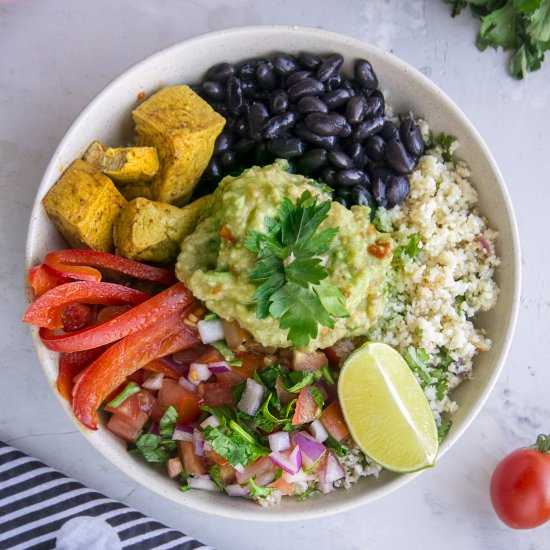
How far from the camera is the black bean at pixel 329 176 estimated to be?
2715 mm

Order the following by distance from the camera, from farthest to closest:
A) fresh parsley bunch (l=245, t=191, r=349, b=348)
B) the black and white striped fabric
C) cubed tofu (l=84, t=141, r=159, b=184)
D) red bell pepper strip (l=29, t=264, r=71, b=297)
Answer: the black and white striped fabric, cubed tofu (l=84, t=141, r=159, b=184), red bell pepper strip (l=29, t=264, r=71, b=297), fresh parsley bunch (l=245, t=191, r=349, b=348)

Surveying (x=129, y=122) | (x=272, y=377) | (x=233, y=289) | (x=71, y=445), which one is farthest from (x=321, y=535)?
(x=129, y=122)

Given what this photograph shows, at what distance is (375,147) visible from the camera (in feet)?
9.07

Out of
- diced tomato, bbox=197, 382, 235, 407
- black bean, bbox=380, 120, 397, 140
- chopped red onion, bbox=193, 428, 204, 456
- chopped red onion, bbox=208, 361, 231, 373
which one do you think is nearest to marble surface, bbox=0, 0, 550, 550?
black bean, bbox=380, 120, 397, 140

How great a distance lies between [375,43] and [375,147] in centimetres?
64

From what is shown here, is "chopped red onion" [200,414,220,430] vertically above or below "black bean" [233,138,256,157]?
below

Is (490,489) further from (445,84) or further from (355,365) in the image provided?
(445,84)

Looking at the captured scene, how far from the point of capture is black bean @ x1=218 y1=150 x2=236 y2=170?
278 cm

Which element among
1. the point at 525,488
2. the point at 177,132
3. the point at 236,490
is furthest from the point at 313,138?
the point at 525,488

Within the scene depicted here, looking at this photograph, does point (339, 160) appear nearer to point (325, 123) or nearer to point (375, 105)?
point (325, 123)

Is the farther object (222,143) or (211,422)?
(222,143)

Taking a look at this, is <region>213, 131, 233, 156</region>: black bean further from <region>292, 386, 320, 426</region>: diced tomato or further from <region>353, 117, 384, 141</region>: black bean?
<region>292, 386, 320, 426</region>: diced tomato

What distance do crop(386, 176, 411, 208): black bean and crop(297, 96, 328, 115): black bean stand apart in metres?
0.39

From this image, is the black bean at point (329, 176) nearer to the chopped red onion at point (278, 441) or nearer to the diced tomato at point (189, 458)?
the chopped red onion at point (278, 441)
